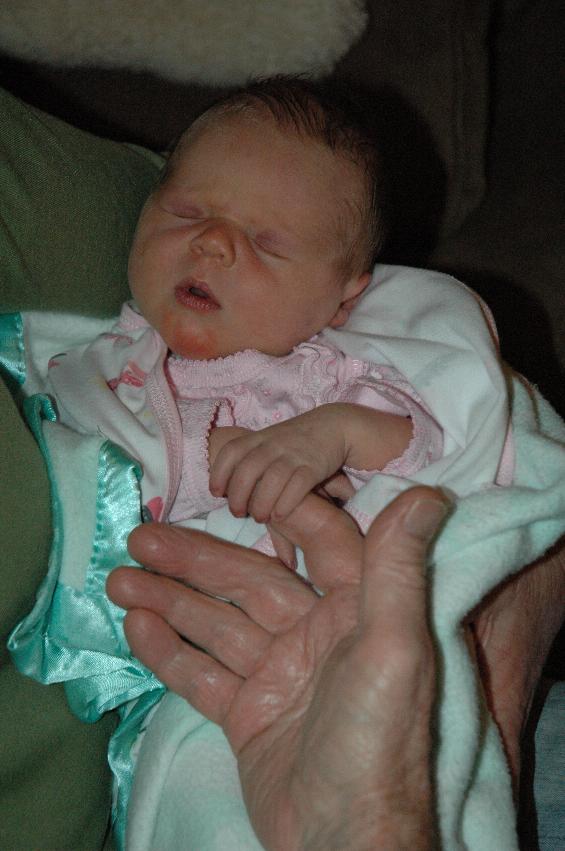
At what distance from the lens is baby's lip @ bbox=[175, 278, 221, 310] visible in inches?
40.3

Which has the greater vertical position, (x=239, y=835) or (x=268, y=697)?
(x=268, y=697)

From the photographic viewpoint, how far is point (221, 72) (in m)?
1.51

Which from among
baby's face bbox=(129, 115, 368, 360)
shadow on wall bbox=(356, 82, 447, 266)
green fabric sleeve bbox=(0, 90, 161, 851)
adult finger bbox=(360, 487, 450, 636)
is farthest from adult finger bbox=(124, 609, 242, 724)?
shadow on wall bbox=(356, 82, 447, 266)

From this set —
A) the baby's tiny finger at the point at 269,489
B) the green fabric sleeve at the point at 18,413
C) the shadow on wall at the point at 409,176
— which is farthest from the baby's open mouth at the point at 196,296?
the shadow on wall at the point at 409,176

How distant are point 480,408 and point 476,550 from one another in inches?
7.1

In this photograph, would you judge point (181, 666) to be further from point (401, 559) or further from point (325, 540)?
point (401, 559)

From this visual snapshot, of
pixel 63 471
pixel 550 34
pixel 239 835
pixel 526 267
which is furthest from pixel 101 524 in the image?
pixel 550 34

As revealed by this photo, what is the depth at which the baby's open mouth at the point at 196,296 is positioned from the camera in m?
1.02

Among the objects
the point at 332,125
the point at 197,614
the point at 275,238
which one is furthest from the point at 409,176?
the point at 197,614

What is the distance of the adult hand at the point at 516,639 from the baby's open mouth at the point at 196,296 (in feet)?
1.52

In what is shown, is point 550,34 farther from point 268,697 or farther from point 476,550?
point 268,697

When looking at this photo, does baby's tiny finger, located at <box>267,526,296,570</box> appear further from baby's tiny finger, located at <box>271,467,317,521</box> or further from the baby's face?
the baby's face

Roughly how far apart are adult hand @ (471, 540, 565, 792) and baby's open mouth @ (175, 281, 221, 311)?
46 centimetres

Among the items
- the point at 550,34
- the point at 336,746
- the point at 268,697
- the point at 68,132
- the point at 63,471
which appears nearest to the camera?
the point at 336,746
